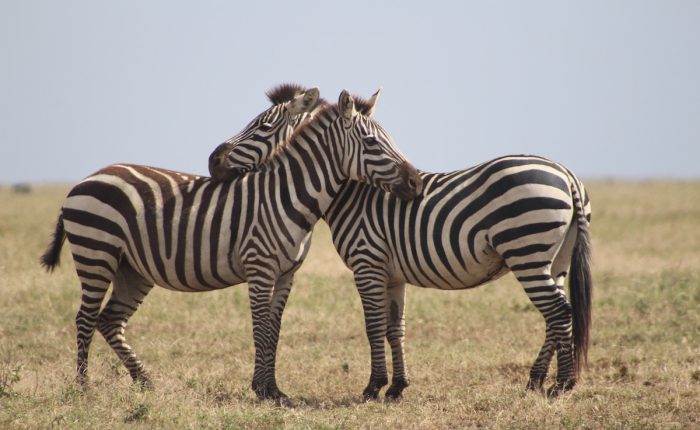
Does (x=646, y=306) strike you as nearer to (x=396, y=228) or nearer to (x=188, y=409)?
(x=396, y=228)

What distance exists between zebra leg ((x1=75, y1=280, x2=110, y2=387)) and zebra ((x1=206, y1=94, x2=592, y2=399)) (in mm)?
2384

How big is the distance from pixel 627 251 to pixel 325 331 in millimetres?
9181

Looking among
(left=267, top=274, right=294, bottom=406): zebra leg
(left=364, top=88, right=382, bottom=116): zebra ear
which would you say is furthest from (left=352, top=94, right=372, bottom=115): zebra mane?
(left=267, top=274, right=294, bottom=406): zebra leg

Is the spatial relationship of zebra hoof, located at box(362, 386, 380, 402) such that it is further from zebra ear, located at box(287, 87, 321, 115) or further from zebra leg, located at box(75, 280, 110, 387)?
zebra ear, located at box(287, 87, 321, 115)

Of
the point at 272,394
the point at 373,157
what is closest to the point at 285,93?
the point at 373,157

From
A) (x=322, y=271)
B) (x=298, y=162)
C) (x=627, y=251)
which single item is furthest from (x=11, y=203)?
(x=298, y=162)

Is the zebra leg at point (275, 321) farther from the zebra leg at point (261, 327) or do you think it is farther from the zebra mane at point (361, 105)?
the zebra mane at point (361, 105)

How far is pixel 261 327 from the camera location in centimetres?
796

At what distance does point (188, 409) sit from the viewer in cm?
700

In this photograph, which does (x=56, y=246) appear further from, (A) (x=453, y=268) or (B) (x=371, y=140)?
(A) (x=453, y=268)

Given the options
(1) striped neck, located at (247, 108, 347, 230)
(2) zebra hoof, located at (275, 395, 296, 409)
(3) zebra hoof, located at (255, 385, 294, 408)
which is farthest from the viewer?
(1) striped neck, located at (247, 108, 347, 230)

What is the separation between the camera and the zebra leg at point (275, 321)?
26.3ft

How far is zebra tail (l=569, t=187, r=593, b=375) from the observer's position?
7.60 metres

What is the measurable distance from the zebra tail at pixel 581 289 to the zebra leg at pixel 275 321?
2666 millimetres
